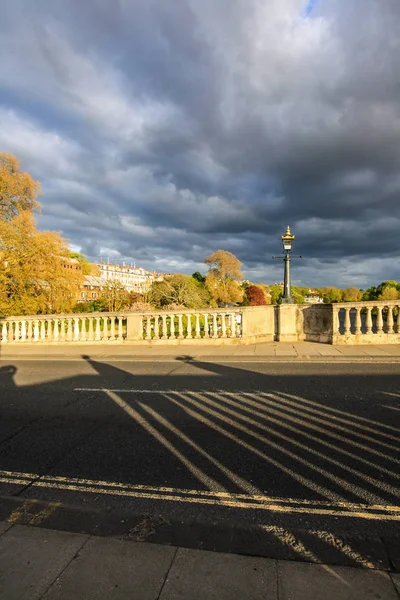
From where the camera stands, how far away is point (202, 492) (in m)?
2.89

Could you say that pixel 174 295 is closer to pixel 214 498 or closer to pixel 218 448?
pixel 218 448

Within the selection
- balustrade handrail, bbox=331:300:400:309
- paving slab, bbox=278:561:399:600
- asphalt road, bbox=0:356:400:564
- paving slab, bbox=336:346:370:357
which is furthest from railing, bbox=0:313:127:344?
paving slab, bbox=278:561:399:600

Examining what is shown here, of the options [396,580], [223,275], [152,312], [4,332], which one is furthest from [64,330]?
[223,275]

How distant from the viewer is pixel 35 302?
19922 mm

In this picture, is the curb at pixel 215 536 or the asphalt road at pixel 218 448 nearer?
the curb at pixel 215 536

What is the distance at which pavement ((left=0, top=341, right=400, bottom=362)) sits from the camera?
9.24 metres

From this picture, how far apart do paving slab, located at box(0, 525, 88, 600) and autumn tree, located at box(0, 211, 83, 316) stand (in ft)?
63.3

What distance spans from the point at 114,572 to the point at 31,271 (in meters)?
20.5

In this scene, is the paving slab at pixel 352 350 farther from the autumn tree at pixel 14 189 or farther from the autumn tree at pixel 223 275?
the autumn tree at pixel 223 275

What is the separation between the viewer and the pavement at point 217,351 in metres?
9.24

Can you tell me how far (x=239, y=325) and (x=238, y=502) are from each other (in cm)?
998

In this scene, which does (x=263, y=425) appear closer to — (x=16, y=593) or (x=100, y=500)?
(x=100, y=500)

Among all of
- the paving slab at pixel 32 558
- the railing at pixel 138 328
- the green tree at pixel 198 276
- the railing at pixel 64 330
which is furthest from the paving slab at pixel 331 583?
the green tree at pixel 198 276

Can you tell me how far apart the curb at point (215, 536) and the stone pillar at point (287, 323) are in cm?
1023
